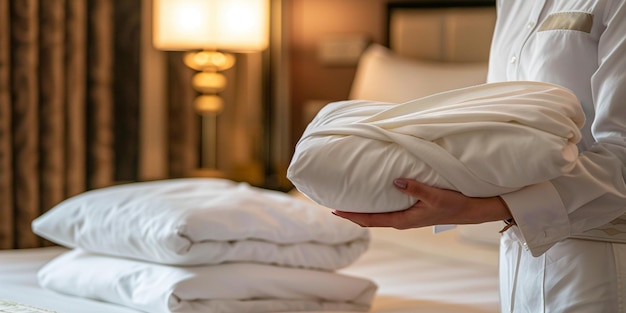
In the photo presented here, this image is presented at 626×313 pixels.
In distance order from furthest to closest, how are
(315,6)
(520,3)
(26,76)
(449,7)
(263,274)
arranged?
1. (315,6)
2. (449,7)
3. (26,76)
4. (263,274)
5. (520,3)

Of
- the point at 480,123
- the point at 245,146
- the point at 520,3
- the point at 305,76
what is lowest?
the point at 245,146

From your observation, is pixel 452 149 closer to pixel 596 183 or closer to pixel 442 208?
pixel 442 208

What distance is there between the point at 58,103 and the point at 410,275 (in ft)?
→ 5.00

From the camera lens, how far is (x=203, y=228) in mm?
1776

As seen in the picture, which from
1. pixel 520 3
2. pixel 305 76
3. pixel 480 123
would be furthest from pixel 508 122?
pixel 305 76

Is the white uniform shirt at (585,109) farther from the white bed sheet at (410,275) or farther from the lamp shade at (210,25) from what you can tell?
the lamp shade at (210,25)

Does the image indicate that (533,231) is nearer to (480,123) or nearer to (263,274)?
(480,123)

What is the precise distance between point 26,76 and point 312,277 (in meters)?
1.72

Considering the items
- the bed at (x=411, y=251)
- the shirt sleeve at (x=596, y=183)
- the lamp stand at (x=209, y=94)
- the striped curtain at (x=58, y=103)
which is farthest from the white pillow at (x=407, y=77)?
the shirt sleeve at (x=596, y=183)

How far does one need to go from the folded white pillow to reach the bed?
21.1 inches

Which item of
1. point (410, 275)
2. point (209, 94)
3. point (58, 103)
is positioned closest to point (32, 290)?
point (410, 275)

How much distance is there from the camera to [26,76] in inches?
127

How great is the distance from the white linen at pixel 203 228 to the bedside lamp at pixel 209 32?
156 centimetres

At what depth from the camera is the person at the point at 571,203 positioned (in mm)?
1282
